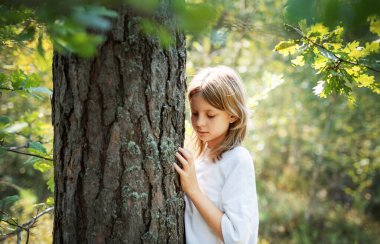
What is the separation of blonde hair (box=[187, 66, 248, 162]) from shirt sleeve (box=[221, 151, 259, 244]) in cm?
13

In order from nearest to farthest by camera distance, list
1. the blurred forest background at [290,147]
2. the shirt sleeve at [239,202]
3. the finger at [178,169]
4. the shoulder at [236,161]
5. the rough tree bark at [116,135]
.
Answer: the rough tree bark at [116,135], the finger at [178,169], the shirt sleeve at [239,202], the shoulder at [236,161], the blurred forest background at [290,147]

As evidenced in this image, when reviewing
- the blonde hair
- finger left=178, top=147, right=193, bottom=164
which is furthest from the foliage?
finger left=178, top=147, right=193, bottom=164

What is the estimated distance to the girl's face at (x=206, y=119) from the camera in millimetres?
1746

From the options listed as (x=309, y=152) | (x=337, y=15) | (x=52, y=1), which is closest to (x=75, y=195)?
(x=52, y=1)

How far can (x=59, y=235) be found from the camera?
4.57 feet

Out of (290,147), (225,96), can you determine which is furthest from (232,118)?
(290,147)

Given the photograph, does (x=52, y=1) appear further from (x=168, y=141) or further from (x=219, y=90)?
(x=219, y=90)

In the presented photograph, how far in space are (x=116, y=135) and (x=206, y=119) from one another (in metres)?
0.58

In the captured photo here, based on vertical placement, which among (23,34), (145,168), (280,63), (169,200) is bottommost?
(169,200)

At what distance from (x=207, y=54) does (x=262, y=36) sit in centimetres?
447

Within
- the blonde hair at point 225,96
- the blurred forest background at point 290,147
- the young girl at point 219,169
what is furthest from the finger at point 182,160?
the blurred forest background at point 290,147

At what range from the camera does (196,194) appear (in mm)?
1584

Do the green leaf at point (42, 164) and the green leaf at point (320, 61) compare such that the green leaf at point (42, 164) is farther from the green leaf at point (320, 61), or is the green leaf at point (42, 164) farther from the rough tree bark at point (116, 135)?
the green leaf at point (320, 61)

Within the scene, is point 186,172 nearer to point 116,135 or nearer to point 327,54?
point 116,135
